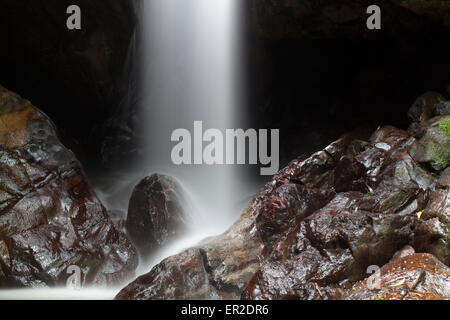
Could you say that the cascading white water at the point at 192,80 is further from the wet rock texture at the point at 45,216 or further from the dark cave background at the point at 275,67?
the wet rock texture at the point at 45,216

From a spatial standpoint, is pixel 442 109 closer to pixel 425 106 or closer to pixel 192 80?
pixel 425 106

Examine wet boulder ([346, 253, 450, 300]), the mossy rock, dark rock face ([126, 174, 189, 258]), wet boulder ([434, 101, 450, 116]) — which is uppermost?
wet boulder ([434, 101, 450, 116])

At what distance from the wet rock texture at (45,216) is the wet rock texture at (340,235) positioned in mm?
1723

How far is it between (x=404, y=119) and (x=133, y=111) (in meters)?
9.12

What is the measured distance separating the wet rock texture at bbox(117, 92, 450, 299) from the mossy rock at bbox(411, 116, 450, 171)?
0.02 m

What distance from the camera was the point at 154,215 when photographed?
7.40 metres

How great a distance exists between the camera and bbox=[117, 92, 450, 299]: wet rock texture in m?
4.03

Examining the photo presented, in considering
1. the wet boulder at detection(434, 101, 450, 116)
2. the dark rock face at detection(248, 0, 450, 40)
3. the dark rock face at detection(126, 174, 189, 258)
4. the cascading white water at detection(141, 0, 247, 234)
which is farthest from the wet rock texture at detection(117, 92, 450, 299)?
the cascading white water at detection(141, 0, 247, 234)

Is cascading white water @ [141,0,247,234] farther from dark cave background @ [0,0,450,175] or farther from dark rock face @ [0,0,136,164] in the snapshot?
dark rock face @ [0,0,136,164]

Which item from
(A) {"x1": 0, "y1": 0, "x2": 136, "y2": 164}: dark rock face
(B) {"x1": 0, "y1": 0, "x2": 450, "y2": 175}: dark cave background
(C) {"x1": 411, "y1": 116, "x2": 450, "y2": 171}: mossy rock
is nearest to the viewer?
(C) {"x1": 411, "y1": 116, "x2": 450, "y2": 171}: mossy rock

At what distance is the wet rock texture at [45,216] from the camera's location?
5832mm

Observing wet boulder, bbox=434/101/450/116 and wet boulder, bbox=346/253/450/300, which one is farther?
wet boulder, bbox=434/101/450/116

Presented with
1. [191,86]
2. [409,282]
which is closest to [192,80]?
[191,86]

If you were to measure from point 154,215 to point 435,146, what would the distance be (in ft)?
18.3
